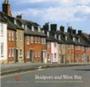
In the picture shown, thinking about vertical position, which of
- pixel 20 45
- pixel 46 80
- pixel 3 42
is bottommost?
pixel 46 80

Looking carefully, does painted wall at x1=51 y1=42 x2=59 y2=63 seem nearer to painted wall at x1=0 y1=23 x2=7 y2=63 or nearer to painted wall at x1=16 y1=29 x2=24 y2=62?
painted wall at x1=16 y1=29 x2=24 y2=62

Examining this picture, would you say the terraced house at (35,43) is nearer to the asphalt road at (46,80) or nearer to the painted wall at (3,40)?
the painted wall at (3,40)

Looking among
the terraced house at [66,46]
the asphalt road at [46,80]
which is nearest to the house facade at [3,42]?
the terraced house at [66,46]

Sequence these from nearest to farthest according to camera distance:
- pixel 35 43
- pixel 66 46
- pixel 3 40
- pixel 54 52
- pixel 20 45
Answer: pixel 3 40 → pixel 20 45 → pixel 35 43 → pixel 54 52 → pixel 66 46

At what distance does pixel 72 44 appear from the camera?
5059 inches

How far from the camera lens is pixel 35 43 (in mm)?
96375

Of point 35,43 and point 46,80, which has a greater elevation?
point 35,43

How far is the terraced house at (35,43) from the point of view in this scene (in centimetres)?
7888

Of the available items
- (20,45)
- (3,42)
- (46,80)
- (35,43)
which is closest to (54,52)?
(35,43)

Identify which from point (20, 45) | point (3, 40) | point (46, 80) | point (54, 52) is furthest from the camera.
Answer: point (54, 52)

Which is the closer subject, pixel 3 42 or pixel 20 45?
pixel 3 42

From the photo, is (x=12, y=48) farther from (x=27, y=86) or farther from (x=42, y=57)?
(x=27, y=86)

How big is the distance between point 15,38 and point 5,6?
901 cm

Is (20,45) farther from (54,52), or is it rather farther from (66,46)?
(66,46)
